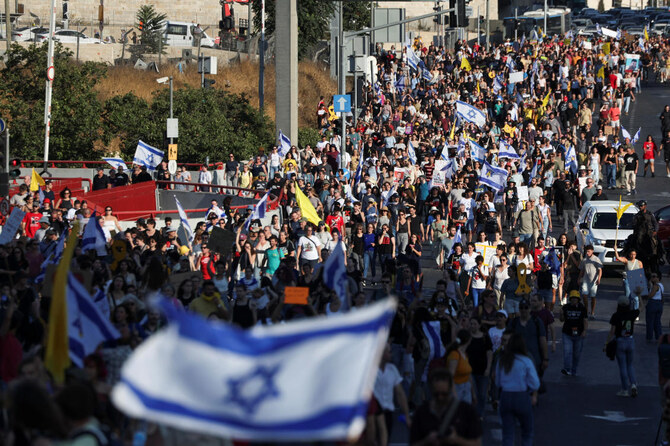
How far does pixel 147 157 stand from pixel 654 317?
17.6 m

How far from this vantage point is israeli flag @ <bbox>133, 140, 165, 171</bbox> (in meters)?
34.2

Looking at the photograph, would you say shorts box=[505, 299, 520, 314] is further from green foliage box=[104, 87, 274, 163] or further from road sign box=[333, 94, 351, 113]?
green foliage box=[104, 87, 274, 163]

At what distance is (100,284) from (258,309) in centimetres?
220

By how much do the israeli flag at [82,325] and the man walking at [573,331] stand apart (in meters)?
7.72

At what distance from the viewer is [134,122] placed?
47.1m

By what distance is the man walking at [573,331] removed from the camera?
17234 mm

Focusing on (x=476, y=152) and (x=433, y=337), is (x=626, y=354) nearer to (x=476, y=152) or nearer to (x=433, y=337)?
(x=433, y=337)

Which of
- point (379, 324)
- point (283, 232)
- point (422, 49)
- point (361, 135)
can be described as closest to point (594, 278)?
point (283, 232)

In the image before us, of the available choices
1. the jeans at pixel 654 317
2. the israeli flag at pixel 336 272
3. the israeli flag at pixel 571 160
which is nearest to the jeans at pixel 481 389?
the israeli flag at pixel 336 272

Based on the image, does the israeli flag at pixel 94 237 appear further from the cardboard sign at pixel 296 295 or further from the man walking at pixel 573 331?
the man walking at pixel 573 331

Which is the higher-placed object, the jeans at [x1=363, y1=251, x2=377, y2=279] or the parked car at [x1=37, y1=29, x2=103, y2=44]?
the parked car at [x1=37, y1=29, x2=103, y2=44]

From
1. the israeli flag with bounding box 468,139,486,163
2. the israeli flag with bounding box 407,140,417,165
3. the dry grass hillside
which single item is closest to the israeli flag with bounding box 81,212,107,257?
the israeli flag with bounding box 407,140,417,165

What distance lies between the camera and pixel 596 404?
632 inches

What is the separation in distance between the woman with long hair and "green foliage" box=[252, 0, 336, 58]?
172ft
